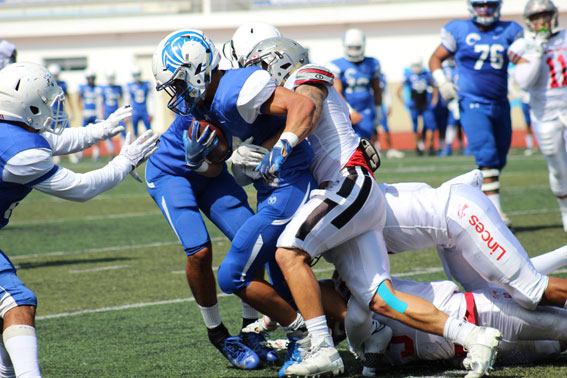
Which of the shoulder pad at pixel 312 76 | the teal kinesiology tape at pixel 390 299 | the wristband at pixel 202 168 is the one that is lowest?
the teal kinesiology tape at pixel 390 299

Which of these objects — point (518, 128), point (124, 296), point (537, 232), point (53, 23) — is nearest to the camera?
point (124, 296)

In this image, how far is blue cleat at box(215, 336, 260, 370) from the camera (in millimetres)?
3955

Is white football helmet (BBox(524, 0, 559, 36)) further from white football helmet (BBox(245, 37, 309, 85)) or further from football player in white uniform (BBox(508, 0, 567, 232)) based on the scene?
white football helmet (BBox(245, 37, 309, 85))

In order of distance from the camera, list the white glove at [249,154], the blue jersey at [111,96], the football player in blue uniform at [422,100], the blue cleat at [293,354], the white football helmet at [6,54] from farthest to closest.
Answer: the blue jersey at [111,96], the football player in blue uniform at [422,100], the white football helmet at [6,54], the white glove at [249,154], the blue cleat at [293,354]

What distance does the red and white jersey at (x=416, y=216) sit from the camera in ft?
12.6

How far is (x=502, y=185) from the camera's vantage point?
11.8 metres

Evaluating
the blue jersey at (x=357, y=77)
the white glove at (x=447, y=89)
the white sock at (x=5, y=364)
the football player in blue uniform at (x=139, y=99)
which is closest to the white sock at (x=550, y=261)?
the white sock at (x=5, y=364)

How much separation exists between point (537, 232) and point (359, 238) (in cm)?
418

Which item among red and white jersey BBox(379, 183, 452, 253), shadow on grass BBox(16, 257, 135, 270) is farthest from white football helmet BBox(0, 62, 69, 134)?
shadow on grass BBox(16, 257, 135, 270)

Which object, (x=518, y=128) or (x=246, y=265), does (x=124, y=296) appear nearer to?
(x=246, y=265)

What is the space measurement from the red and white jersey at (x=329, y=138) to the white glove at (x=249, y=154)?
0.86 feet

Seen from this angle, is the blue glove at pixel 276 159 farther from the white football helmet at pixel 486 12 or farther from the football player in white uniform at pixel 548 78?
the white football helmet at pixel 486 12

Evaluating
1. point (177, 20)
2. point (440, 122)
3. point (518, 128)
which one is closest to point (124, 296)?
point (440, 122)

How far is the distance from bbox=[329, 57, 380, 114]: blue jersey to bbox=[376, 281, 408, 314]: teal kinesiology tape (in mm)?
7945
